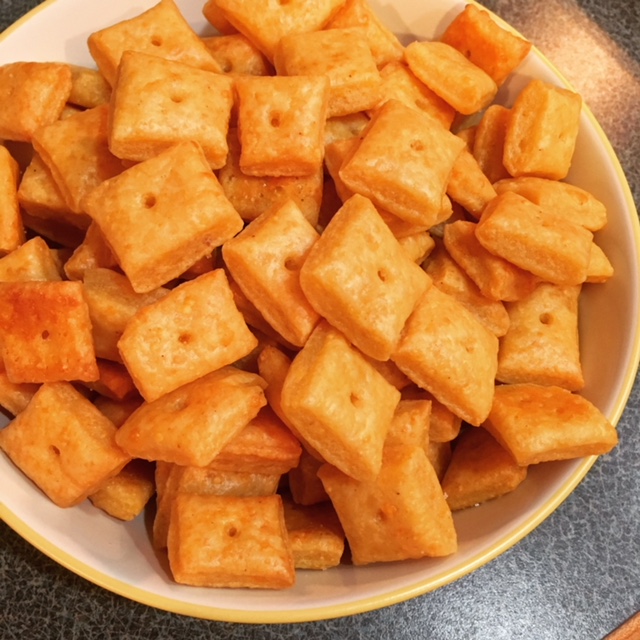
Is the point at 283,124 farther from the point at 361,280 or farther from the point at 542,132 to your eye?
the point at 542,132

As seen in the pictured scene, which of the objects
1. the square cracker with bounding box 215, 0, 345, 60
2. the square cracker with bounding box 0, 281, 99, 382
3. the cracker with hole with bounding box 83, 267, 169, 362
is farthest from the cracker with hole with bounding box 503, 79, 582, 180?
the square cracker with bounding box 0, 281, 99, 382

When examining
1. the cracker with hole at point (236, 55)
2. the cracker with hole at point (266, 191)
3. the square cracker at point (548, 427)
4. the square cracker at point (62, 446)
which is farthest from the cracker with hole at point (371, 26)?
the square cracker at point (62, 446)

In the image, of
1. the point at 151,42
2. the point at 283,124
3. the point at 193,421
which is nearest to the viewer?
the point at 193,421

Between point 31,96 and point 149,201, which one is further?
point 31,96

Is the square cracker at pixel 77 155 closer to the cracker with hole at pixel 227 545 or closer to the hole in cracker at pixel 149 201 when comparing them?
the hole in cracker at pixel 149 201

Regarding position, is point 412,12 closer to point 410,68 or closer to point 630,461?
point 410,68

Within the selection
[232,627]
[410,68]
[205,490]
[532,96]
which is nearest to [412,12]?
[410,68]

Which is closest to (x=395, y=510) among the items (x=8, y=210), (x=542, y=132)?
(x=542, y=132)
